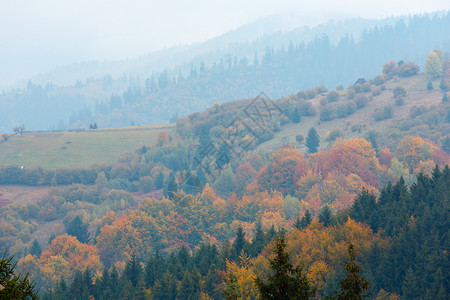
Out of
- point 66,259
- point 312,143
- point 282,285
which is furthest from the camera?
point 312,143

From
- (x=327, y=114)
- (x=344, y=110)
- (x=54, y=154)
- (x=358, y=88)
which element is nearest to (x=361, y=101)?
(x=344, y=110)

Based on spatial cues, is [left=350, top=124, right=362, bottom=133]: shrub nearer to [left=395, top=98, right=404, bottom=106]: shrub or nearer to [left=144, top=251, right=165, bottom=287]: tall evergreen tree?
[left=395, top=98, right=404, bottom=106]: shrub

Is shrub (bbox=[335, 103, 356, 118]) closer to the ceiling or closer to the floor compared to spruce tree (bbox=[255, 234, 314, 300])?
closer to the floor

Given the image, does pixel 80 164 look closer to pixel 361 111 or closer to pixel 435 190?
pixel 361 111

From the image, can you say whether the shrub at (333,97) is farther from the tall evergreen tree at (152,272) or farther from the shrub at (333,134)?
the tall evergreen tree at (152,272)

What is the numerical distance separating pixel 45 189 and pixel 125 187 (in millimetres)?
23503

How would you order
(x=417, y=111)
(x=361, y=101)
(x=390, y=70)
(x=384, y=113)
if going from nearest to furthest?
(x=417, y=111), (x=384, y=113), (x=361, y=101), (x=390, y=70)

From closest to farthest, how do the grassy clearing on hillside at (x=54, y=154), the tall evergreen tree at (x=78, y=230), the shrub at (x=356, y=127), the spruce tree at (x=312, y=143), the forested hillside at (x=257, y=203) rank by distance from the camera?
the forested hillside at (x=257, y=203), the tall evergreen tree at (x=78, y=230), the spruce tree at (x=312, y=143), the shrub at (x=356, y=127), the grassy clearing on hillside at (x=54, y=154)

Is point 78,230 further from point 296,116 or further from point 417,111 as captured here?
point 417,111

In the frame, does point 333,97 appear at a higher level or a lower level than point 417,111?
higher

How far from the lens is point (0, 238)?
4919 inches

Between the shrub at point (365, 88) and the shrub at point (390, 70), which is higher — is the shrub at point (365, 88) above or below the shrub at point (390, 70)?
below

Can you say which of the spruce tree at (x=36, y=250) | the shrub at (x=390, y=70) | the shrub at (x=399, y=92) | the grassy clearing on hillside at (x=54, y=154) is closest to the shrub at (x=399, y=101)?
the shrub at (x=399, y=92)

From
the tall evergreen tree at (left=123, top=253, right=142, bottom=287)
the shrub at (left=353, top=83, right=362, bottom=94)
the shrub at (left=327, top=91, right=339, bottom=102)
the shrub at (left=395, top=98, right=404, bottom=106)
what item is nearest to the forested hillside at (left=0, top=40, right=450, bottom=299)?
the tall evergreen tree at (left=123, top=253, right=142, bottom=287)
